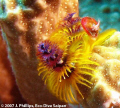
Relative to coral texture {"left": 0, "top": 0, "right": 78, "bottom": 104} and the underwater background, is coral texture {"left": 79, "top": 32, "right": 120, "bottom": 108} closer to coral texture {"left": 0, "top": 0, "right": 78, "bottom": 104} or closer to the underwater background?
coral texture {"left": 0, "top": 0, "right": 78, "bottom": 104}

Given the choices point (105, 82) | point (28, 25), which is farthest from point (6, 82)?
point (105, 82)

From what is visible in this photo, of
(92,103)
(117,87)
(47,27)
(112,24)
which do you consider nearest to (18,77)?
(47,27)

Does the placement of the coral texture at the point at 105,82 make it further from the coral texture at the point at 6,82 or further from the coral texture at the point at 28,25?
the coral texture at the point at 6,82

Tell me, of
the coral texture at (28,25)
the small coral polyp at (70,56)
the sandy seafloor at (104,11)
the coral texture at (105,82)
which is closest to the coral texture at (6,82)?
the coral texture at (28,25)

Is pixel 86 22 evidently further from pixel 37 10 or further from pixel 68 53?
pixel 37 10

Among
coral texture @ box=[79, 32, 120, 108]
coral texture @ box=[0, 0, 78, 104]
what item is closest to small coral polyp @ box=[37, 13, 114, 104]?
coral texture @ box=[79, 32, 120, 108]

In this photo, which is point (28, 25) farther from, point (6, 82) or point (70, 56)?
point (6, 82)

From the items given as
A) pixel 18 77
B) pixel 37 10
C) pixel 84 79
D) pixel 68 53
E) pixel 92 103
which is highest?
pixel 37 10
